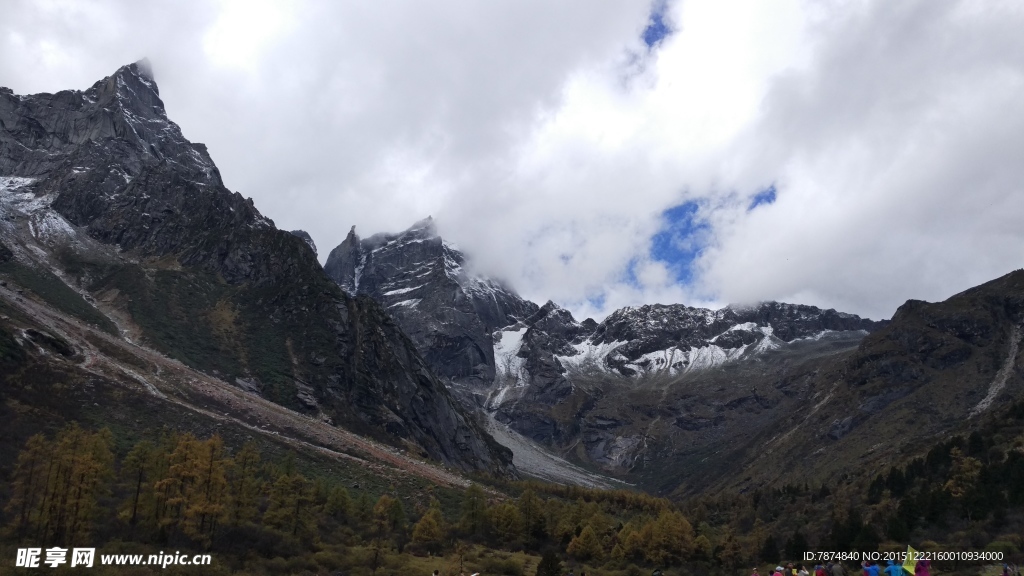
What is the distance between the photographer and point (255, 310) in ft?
521

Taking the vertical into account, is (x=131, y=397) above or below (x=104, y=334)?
below

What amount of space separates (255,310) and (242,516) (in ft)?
398

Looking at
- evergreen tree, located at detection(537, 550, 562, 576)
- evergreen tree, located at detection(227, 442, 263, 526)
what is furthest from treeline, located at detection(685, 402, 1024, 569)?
evergreen tree, located at detection(227, 442, 263, 526)

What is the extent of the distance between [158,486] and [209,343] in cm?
10342

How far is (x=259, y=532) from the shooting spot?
46.5 meters

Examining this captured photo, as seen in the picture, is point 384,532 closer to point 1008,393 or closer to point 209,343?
point 209,343

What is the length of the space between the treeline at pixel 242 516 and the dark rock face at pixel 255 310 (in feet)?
243

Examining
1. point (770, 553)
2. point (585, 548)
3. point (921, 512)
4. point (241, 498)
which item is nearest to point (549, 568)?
point (585, 548)

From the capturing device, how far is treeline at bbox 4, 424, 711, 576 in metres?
40.2

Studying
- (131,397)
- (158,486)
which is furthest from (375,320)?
(158,486)

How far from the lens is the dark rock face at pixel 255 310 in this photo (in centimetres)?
13788

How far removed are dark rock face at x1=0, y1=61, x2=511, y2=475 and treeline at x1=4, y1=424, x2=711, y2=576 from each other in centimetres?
7414

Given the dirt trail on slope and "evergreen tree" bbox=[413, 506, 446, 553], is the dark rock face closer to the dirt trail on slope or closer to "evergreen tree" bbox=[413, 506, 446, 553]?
the dirt trail on slope

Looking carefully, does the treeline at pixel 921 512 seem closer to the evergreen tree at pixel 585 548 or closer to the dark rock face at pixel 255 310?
the evergreen tree at pixel 585 548
